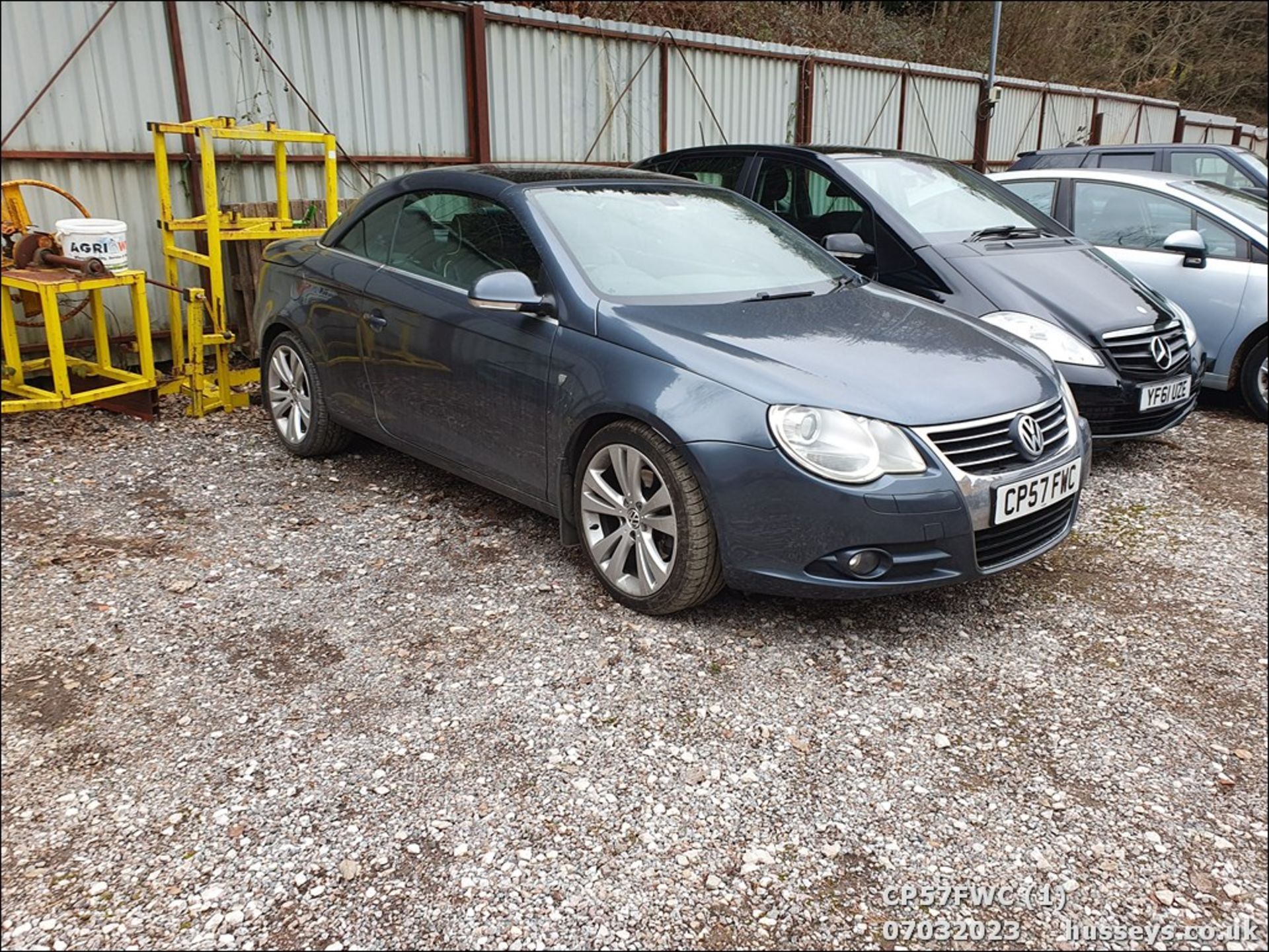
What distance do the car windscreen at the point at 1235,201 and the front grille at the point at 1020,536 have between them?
425 centimetres

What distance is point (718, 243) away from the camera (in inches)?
165

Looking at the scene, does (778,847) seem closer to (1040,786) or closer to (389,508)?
(1040,786)

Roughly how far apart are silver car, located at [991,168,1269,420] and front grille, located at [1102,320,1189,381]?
4.41 ft

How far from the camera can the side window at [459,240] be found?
3.91 metres

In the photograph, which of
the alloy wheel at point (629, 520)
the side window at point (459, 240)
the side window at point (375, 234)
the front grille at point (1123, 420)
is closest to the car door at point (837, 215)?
the front grille at point (1123, 420)

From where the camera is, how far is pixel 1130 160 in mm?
9773

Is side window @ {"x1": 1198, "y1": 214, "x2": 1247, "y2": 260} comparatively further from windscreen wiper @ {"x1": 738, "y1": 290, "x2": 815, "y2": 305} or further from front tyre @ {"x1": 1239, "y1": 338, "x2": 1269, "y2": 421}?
windscreen wiper @ {"x1": 738, "y1": 290, "x2": 815, "y2": 305}

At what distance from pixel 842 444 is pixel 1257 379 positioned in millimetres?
4569

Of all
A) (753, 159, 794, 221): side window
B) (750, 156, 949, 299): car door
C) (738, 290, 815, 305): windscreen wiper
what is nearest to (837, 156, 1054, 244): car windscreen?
(750, 156, 949, 299): car door

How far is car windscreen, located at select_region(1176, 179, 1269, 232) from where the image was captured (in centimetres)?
672

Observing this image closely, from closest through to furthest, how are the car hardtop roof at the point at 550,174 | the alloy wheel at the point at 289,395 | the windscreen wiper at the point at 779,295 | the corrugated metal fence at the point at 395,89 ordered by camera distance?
the windscreen wiper at the point at 779,295
the car hardtop roof at the point at 550,174
the alloy wheel at the point at 289,395
the corrugated metal fence at the point at 395,89

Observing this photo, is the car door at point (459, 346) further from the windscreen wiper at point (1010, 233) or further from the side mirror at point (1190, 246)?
the side mirror at point (1190, 246)

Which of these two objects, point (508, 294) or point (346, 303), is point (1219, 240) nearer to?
point (508, 294)

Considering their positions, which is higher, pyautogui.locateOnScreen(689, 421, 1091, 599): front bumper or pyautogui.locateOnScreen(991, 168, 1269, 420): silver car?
pyautogui.locateOnScreen(991, 168, 1269, 420): silver car
